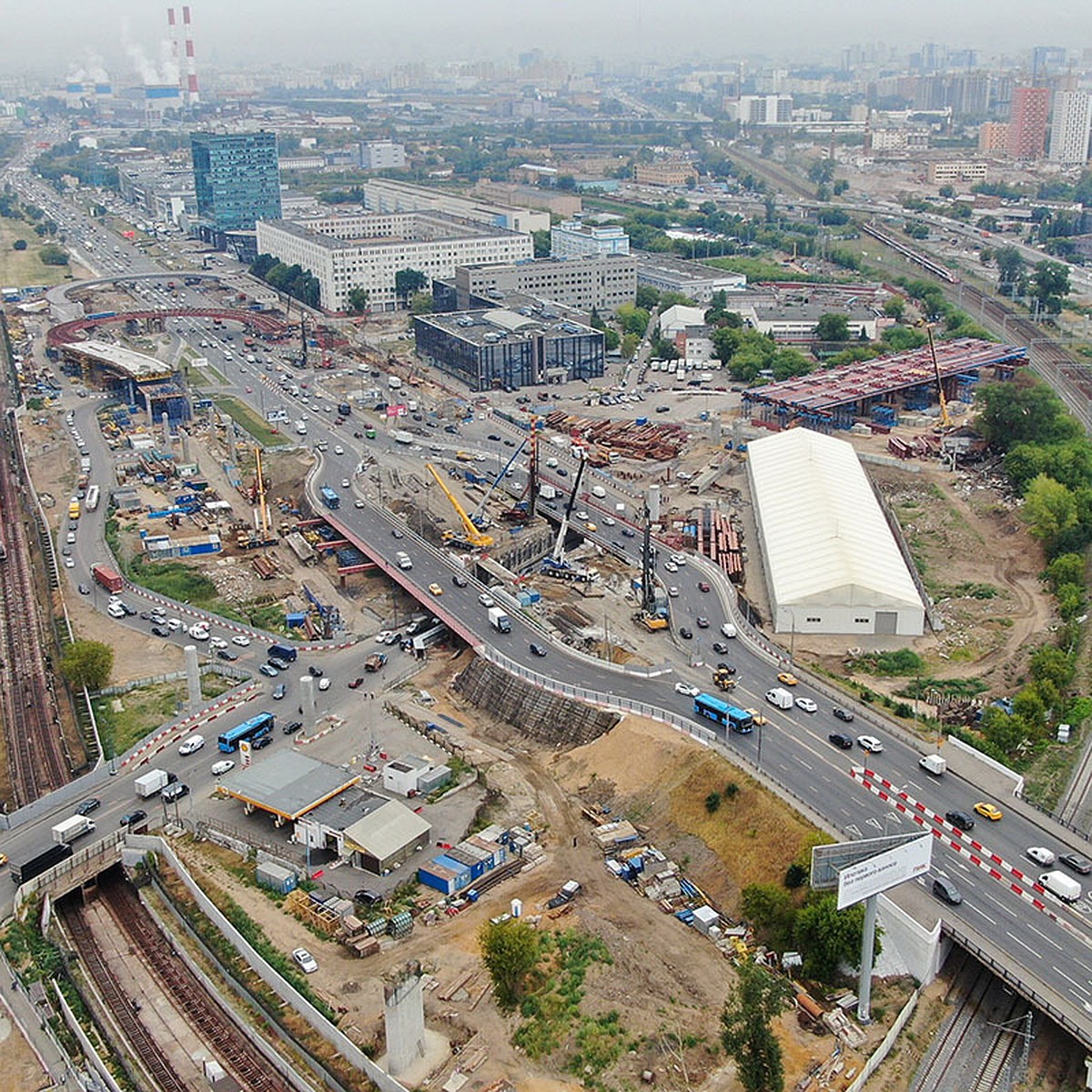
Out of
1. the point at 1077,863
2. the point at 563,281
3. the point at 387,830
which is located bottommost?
the point at 387,830

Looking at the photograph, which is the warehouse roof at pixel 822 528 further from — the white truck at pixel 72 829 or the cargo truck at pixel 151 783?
the white truck at pixel 72 829

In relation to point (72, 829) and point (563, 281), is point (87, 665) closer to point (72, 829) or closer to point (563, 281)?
point (72, 829)

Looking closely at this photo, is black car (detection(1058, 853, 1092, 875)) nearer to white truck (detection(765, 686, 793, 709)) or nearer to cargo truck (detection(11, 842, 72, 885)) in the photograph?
white truck (detection(765, 686, 793, 709))

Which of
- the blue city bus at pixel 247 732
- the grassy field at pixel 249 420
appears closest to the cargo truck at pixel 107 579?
the blue city bus at pixel 247 732

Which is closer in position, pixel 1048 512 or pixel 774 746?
pixel 774 746

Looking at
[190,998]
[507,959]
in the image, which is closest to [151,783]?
[190,998]

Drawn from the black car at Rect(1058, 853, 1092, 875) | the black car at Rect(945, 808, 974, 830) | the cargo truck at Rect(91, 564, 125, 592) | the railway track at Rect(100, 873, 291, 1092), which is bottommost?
the railway track at Rect(100, 873, 291, 1092)

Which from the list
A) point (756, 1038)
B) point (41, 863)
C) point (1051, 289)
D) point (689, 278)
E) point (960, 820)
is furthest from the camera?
point (689, 278)

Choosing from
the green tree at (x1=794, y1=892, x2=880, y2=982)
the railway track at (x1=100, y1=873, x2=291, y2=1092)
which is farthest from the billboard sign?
the railway track at (x1=100, y1=873, x2=291, y2=1092)

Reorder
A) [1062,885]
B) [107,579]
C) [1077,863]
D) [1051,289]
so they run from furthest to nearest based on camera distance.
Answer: [1051,289], [107,579], [1077,863], [1062,885]
